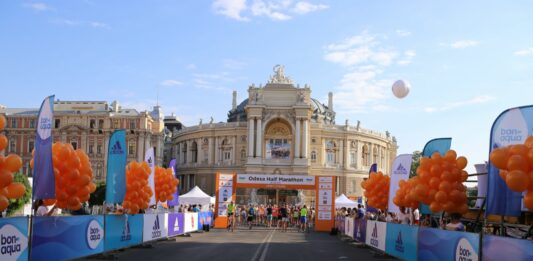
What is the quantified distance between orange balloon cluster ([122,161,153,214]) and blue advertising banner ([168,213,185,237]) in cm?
382

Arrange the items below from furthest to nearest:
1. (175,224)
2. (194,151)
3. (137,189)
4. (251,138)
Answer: (194,151) → (251,138) → (175,224) → (137,189)

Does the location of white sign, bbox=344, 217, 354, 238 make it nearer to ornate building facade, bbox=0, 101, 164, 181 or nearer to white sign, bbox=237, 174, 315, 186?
white sign, bbox=237, 174, 315, 186

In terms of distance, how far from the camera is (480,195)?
2147 cm

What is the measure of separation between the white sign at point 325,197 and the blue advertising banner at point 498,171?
33571mm

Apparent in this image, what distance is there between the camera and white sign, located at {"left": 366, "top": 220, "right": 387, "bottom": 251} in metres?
23.9

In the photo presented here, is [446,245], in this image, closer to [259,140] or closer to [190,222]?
[190,222]

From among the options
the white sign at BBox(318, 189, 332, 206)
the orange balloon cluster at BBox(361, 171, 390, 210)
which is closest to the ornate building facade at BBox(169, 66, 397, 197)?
the white sign at BBox(318, 189, 332, 206)

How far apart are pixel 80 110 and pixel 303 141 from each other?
37.0 m

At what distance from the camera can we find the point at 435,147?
74.5 feet

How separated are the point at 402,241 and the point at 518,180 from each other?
27.1 ft

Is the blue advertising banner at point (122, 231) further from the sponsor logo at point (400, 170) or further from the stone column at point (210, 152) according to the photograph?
the stone column at point (210, 152)

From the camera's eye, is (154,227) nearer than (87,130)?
Yes

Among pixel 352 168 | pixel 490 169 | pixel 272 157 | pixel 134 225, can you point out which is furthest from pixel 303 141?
pixel 490 169

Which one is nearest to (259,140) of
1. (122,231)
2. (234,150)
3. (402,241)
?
(234,150)
